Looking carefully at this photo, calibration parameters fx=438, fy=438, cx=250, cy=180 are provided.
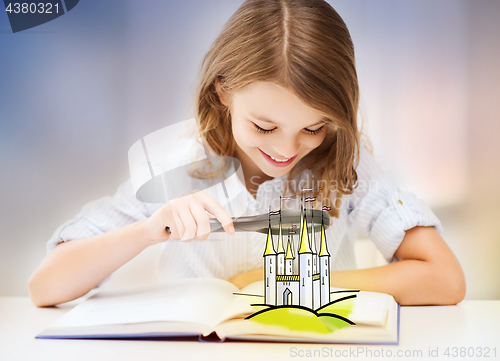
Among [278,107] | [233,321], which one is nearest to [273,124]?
[278,107]

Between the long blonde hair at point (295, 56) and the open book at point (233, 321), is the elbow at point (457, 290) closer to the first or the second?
the open book at point (233, 321)

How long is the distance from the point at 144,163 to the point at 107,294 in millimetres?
259

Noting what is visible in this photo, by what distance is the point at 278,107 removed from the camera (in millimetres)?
563

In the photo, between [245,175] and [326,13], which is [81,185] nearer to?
[245,175]

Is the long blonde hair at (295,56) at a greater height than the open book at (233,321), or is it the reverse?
the long blonde hair at (295,56)

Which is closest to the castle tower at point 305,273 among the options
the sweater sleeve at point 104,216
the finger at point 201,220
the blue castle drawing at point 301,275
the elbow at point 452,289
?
the blue castle drawing at point 301,275

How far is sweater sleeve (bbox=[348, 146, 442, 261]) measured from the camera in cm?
64

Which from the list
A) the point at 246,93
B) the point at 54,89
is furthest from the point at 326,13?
the point at 54,89

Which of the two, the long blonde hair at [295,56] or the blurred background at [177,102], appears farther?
the blurred background at [177,102]

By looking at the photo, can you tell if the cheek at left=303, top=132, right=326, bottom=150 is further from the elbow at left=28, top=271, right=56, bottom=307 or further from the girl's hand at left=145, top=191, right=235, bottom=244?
the elbow at left=28, top=271, right=56, bottom=307

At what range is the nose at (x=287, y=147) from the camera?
59 cm

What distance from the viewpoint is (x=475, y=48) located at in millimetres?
753

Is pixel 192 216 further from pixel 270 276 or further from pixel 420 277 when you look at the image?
pixel 420 277

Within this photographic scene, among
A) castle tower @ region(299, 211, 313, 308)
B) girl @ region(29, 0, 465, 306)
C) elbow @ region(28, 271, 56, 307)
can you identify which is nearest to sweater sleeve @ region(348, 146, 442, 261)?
girl @ region(29, 0, 465, 306)
